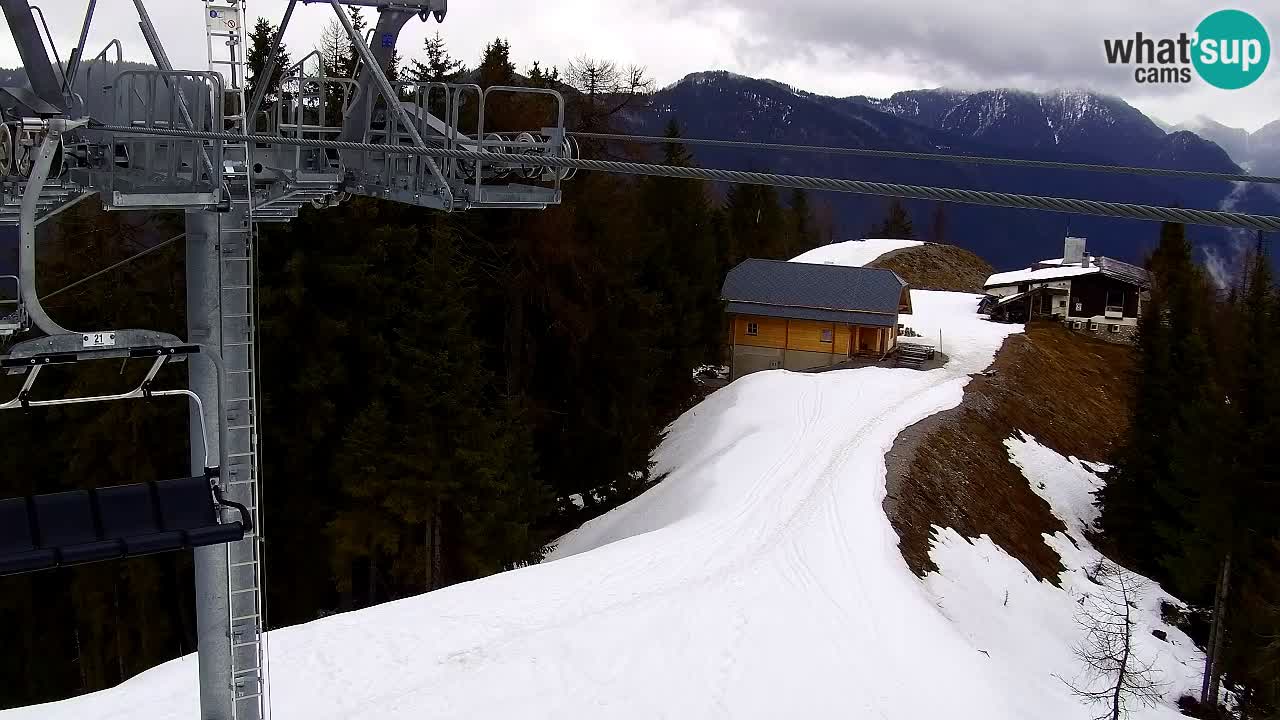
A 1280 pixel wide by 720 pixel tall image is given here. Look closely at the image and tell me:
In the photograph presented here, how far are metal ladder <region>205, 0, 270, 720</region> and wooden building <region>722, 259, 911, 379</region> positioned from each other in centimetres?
Answer: 4006

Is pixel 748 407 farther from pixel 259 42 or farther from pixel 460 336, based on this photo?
pixel 259 42

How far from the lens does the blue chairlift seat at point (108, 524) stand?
27.9ft

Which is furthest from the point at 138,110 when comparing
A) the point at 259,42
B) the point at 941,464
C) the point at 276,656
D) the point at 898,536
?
the point at 941,464

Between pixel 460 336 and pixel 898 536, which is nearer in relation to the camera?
pixel 898 536

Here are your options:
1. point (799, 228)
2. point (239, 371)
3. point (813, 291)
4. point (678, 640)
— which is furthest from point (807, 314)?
point (799, 228)

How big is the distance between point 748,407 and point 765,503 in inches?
469

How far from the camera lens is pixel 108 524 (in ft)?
29.7

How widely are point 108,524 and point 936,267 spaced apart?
88039 millimetres

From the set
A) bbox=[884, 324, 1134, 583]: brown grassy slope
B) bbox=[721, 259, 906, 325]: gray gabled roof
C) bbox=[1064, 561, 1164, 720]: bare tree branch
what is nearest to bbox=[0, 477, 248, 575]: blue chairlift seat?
bbox=[1064, 561, 1164, 720]: bare tree branch

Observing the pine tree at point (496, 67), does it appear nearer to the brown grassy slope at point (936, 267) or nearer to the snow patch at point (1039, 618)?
the snow patch at point (1039, 618)

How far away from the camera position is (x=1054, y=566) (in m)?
32.1

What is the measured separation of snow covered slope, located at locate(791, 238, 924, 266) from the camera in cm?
8631

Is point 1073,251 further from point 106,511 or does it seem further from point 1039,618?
point 106,511

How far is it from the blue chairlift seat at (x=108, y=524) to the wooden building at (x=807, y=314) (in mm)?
41787
